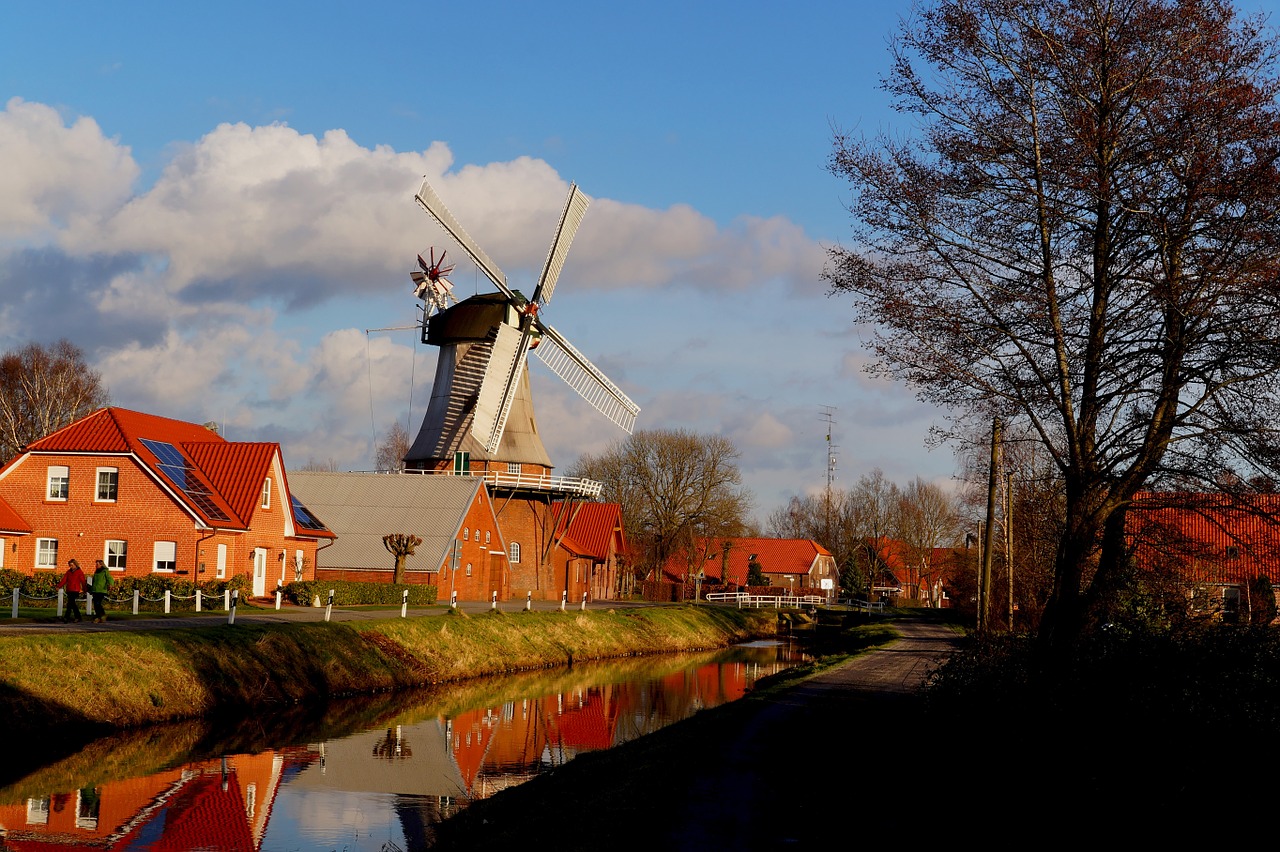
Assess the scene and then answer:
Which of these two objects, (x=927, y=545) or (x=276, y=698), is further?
(x=927, y=545)

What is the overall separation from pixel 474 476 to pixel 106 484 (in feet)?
59.5

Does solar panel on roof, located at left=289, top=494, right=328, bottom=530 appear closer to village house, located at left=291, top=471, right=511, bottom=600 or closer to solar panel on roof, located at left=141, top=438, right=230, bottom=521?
village house, located at left=291, top=471, right=511, bottom=600

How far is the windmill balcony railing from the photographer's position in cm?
5650

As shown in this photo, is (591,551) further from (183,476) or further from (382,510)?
(183,476)

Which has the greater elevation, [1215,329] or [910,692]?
[1215,329]

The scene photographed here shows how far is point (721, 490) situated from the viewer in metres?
81.4

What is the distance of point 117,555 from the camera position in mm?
41094

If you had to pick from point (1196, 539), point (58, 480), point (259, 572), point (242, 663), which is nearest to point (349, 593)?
point (259, 572)

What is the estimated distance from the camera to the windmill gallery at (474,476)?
5291cm

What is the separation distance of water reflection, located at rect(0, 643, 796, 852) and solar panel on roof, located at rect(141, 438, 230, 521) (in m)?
14.6

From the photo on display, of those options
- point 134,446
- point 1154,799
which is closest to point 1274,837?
point 1154,799

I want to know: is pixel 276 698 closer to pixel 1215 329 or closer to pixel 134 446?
pixel 134 446

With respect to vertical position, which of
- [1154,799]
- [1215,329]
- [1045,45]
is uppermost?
[1045,45]

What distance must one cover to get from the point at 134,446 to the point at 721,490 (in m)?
46.6
